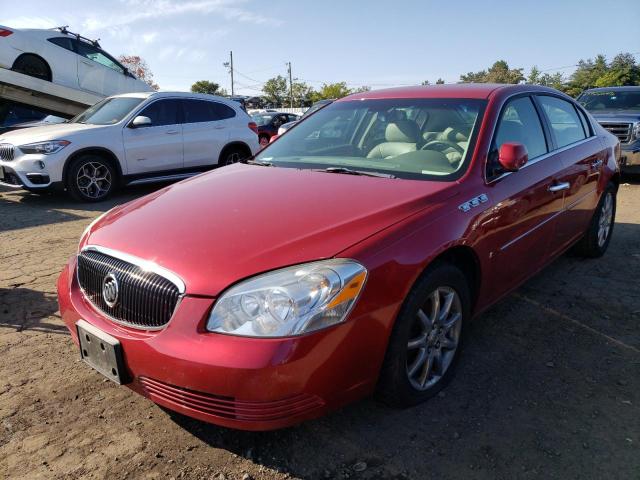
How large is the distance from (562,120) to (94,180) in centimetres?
645

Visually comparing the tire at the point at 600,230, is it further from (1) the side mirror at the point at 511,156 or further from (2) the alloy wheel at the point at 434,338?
(2) the alloy wheel at the point at 434,338

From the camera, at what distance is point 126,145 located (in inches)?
312

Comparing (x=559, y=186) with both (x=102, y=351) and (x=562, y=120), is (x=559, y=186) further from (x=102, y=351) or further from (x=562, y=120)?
(x=102, y=351)

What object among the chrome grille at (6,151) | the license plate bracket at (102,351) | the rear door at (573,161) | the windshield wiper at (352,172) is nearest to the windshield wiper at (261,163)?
the windshield wiper at (352,172)

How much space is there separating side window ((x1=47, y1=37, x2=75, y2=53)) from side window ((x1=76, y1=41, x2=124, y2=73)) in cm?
16

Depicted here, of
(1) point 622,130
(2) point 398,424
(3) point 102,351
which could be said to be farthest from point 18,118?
(1) point 622,130

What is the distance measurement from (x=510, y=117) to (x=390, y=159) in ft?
2.93

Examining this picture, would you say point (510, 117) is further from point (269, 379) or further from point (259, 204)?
point (269, 379)

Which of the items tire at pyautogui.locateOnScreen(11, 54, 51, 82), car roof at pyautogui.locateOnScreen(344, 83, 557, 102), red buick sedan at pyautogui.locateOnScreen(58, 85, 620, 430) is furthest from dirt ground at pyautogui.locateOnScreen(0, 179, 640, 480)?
tire at pyautogui.locateOnScreen(11, 54, 51, 82)

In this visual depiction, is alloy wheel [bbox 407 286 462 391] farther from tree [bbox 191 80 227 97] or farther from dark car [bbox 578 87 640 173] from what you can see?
tree [bbox 191 80 227 97]

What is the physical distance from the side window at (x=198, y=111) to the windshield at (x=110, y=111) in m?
0.76

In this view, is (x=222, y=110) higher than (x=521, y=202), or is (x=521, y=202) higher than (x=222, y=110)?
(x=222, y=110)

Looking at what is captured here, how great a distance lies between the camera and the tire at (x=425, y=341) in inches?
91.7

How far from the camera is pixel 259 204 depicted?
2676 millimetres
